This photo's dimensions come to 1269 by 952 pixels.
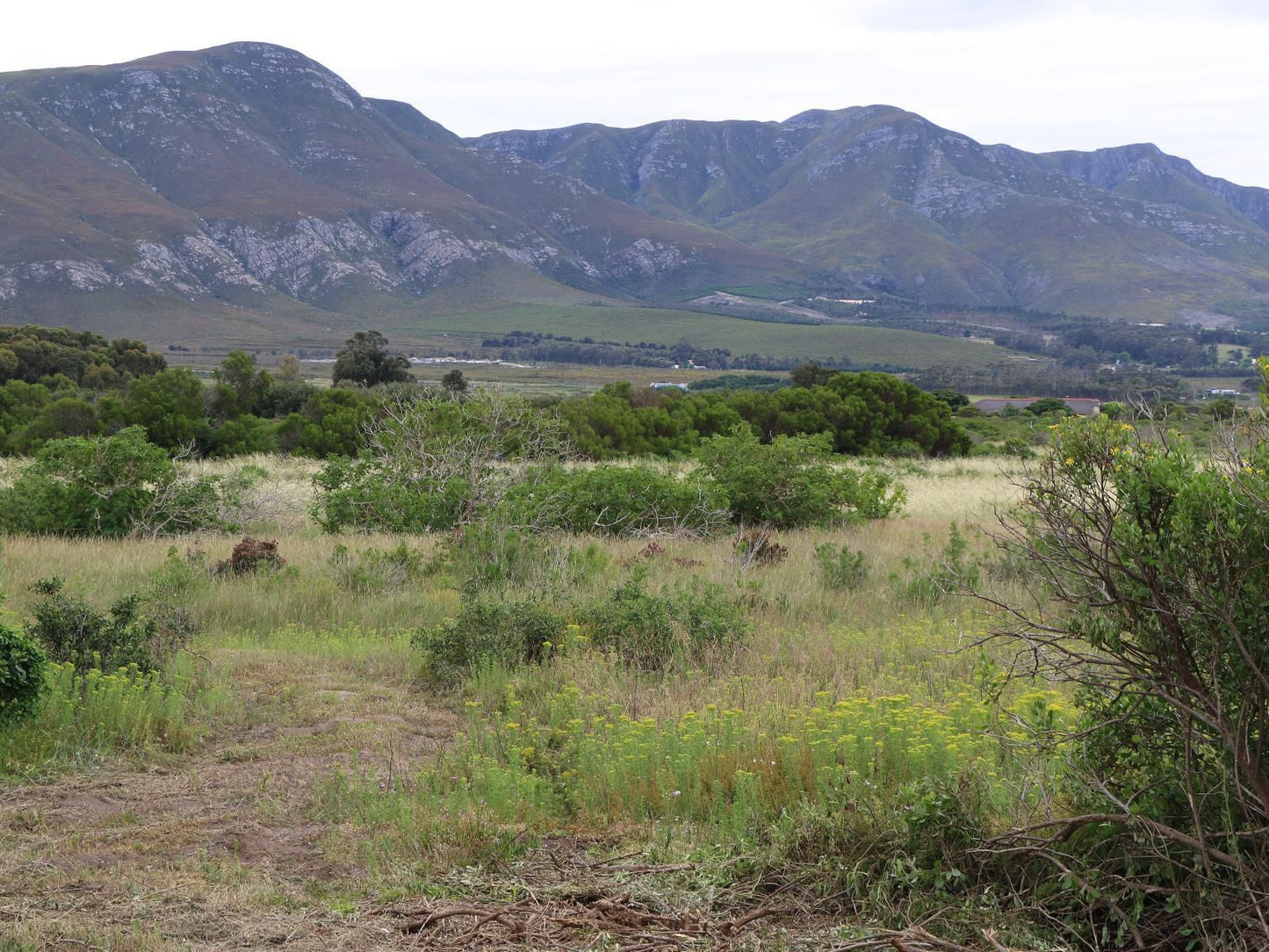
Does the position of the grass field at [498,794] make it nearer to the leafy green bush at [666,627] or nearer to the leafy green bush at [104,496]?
the leafy green bush at [666,627]

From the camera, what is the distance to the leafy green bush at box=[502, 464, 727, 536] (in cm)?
1576

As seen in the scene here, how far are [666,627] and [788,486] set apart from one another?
9.47 metres

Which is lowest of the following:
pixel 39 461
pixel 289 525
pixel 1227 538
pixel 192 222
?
pixel 289 525

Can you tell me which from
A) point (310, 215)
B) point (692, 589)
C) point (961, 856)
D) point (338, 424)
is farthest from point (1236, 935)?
point (310, 215)

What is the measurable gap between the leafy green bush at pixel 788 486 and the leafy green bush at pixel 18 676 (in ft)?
38.4

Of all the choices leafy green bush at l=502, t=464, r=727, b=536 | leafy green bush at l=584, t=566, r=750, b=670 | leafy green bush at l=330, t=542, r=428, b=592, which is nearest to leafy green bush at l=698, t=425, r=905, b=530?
leafy green bush at l=502, t=464, r=727, b=536

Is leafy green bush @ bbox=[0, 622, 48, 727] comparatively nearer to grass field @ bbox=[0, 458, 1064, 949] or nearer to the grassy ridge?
grass field @ bbox=[0, 458, 1064, 949]

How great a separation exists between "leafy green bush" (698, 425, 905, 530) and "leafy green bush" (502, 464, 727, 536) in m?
0.71

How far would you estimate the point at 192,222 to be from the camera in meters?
170

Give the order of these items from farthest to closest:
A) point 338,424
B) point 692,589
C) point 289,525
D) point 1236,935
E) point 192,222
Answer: point 192,222 → point 338,424 → point 289,525 → point 692,589 → point 1236,935

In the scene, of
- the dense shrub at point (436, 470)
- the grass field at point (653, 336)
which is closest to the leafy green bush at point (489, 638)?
the dense shrub at point (436, 470)

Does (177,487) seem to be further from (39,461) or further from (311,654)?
(311,654)

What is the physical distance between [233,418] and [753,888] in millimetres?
31902

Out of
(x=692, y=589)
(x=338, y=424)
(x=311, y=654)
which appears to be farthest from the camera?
(x=338, y=424)
